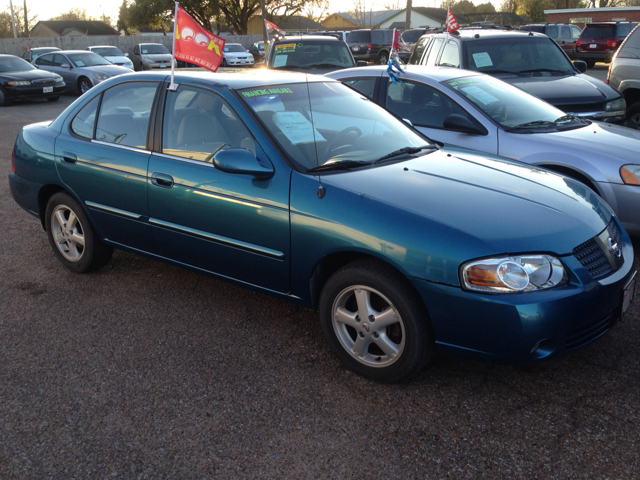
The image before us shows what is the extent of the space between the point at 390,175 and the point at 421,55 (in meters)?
6.77

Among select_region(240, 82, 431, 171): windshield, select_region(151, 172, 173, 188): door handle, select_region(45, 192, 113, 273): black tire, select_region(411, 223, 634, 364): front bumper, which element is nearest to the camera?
select_region(411, 223, 634, 364): front bumper

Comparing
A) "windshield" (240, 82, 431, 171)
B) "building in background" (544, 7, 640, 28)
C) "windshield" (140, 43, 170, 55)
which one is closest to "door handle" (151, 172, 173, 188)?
"windshield" (240, 82, 431, 171)

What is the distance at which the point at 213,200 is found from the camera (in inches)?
144

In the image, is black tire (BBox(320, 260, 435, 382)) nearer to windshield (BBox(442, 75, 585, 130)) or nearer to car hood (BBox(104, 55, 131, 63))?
windshield (BBox(442, 75, 585, 130))

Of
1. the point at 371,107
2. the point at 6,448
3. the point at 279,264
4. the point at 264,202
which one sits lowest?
the point at 6,448

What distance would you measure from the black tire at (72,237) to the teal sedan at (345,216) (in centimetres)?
2

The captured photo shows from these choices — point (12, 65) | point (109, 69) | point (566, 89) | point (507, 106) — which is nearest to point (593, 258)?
point (507, 106)

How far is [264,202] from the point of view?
135 inches

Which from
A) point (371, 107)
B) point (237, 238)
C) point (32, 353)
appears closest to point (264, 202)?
point (237, 238)

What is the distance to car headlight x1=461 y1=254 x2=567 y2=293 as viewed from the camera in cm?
279

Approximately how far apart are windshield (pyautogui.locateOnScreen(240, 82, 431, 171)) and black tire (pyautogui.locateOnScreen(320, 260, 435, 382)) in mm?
745

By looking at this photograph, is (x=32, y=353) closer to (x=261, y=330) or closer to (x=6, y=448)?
(x=6, y=448)

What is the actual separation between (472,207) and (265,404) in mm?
1453

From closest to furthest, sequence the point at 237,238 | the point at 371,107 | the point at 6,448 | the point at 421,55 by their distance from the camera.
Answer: the point at 6,448
the point at 237,238
the point at 371,107
the point at 421,55
